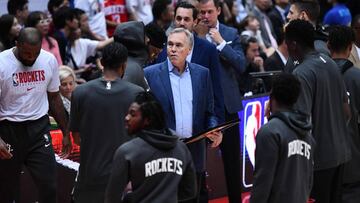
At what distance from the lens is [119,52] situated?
6941 millimetres

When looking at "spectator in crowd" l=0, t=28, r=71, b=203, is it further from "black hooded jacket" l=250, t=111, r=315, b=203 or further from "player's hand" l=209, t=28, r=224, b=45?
"black hooded jacket" l=250, t=111, r=315, b=203

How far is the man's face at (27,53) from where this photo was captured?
809 centimetres

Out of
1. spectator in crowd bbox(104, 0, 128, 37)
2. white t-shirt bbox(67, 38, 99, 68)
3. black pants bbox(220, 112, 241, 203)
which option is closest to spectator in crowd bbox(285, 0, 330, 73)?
black pants bbox(220, 112, 241, 203)

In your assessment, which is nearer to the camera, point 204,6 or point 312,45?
point 312,45

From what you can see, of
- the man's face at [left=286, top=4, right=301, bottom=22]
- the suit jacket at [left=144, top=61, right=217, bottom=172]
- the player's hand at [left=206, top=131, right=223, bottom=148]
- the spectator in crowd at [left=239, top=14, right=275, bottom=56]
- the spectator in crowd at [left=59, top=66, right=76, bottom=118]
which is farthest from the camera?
the spectator in crowd at [left=239, top=14, right=275, bottom=56]

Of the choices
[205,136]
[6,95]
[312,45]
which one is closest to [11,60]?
[6,95]

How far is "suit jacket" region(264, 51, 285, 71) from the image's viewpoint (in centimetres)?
1275

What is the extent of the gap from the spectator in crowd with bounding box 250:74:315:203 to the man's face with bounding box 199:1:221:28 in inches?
106

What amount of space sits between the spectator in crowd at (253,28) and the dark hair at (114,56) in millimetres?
7765

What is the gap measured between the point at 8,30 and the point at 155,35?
3510mm

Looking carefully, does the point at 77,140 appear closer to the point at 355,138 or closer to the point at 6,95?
the point at 6,95

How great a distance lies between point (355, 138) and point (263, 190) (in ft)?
7.58

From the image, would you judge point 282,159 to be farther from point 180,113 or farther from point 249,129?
point 249,129

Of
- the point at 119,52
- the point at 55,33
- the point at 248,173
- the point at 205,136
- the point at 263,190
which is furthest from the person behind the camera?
the point at 55,33
